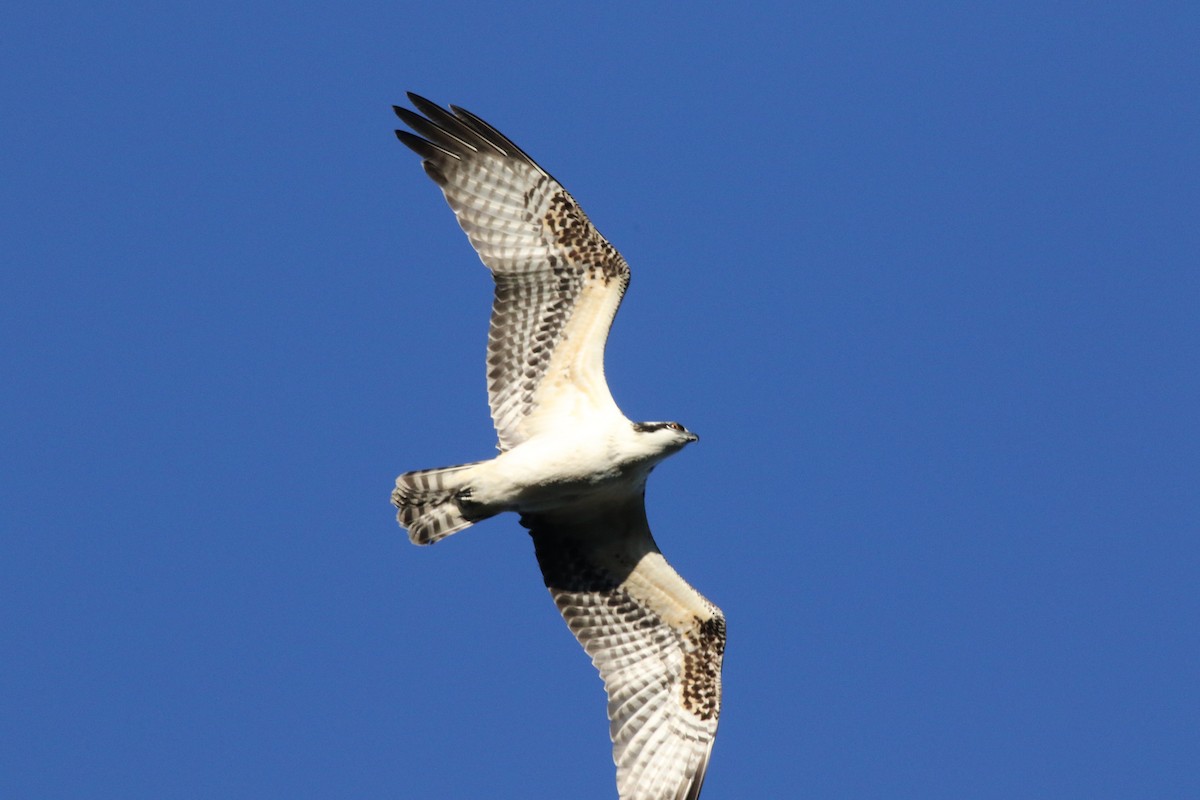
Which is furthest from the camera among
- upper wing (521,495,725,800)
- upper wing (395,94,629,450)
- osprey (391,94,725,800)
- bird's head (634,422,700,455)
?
upper wing (521,495,725,800)

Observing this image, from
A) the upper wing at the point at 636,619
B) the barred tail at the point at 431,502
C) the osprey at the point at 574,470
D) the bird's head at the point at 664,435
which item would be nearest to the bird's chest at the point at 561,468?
the osprey at the point at 574,470

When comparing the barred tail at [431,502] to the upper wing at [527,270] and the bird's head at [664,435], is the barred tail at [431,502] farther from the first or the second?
the bird's head at [664,435]

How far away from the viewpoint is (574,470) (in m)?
13.3

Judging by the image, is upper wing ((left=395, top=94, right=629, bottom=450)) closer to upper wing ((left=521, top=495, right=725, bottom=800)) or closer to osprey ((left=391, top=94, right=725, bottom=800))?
osprey ((left=391, top=94, right=725, bottom=800))

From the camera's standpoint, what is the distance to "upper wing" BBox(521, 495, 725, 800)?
549 inches

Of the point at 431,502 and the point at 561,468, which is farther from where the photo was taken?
the point at 431,502

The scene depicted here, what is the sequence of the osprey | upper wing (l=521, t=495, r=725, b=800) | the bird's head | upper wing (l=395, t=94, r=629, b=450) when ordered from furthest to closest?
1. upper wing (l=521, t=495, r=725, b=800)
2. upper wing (l=395, t=94, r=629, b=450)
3. the osprey
4. the bird's head

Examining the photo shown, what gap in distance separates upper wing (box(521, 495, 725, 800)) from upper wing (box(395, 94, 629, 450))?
3.54ft

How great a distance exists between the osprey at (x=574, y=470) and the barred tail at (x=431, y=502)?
12 mm

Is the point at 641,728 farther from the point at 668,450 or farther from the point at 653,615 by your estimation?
the point at 668,450

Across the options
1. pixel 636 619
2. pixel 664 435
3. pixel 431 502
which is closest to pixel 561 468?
pixel 664 435

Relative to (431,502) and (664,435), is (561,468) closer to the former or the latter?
(664,435)

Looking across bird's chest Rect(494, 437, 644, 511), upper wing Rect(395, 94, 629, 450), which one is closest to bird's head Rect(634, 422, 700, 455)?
bird's chest Rect(494, 437, 644, 511)

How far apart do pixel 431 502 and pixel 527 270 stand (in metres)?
2.17
